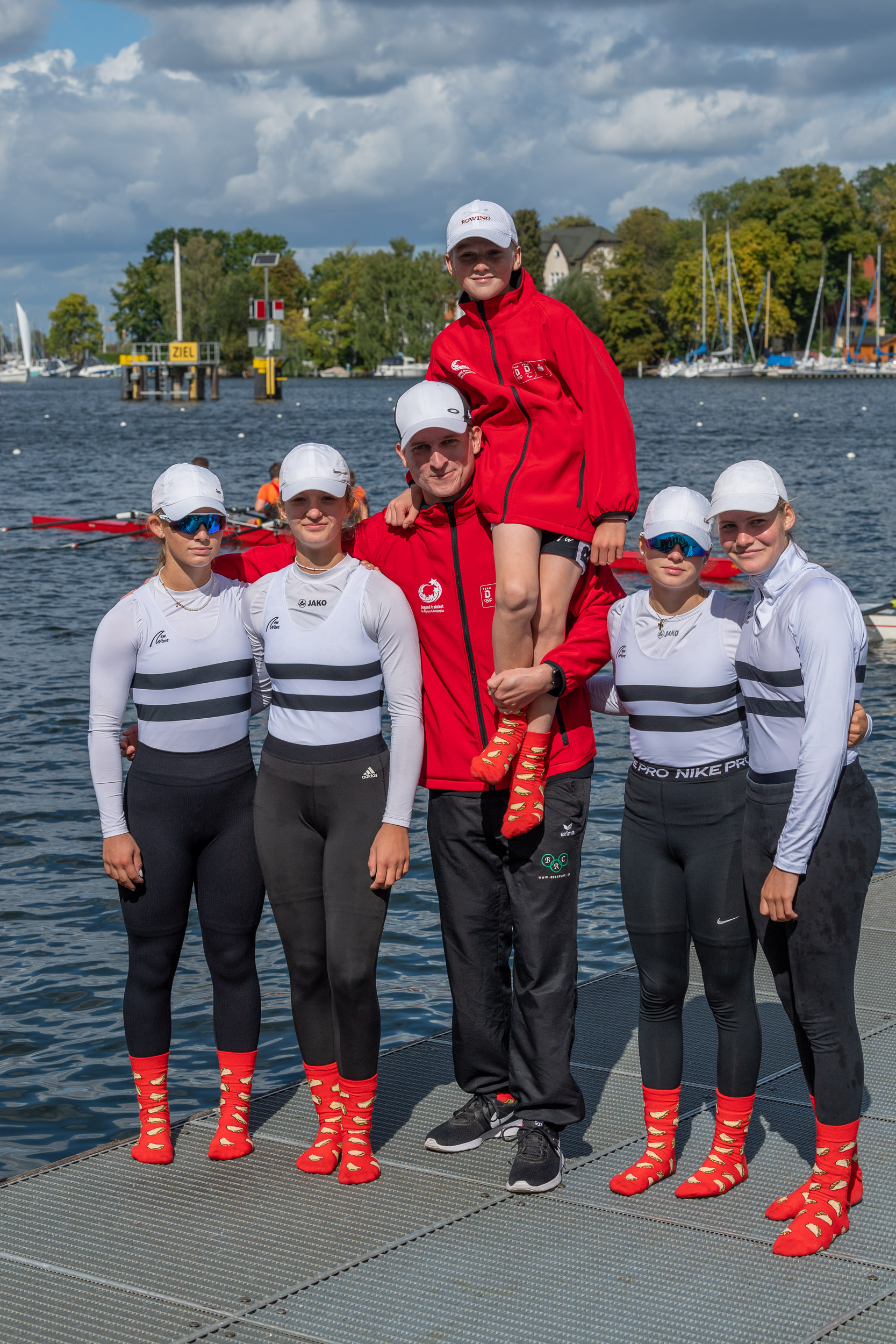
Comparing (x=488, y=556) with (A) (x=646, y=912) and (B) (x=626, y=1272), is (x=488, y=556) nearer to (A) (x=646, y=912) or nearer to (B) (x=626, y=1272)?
(A) (x=646, y=912)

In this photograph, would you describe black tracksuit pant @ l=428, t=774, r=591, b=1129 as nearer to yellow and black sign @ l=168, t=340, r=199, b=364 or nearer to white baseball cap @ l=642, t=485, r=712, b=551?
white baseball cap @ l=642, t=485, r=712, b=551

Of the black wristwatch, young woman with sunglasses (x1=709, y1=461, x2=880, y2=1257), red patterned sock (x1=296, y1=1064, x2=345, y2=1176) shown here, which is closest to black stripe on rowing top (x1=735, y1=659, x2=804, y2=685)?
young woman with sunglasses (x1=709, y1=461, x2=880, y2=1257)


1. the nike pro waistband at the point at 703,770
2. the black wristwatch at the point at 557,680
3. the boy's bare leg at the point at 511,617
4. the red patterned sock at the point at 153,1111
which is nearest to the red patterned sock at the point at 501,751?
the boy's bare leg at the point at 511,617

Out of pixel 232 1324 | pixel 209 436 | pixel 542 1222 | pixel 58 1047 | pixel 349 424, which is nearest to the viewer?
pixel 232 1324

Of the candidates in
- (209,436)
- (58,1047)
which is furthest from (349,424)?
(58,1047)

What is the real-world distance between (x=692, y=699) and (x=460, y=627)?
73 cm

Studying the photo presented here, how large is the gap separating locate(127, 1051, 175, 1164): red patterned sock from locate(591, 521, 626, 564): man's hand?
207 cm

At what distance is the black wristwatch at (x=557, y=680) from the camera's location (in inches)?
156

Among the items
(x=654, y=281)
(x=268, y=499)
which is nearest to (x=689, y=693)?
(x=268, y=499)

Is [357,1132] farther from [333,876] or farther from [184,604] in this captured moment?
[184,604]

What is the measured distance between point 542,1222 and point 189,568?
2197 mm

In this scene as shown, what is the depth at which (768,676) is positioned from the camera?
374 centimetres

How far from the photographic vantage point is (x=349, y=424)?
230ft

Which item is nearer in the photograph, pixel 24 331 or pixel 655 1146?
pixel 655 1146
